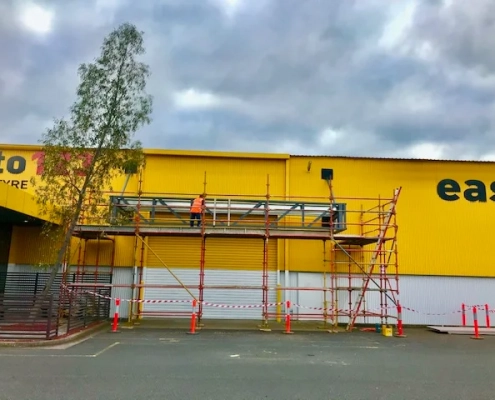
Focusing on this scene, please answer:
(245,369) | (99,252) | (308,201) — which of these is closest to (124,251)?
(99,252)

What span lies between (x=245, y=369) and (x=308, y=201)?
12.2 m

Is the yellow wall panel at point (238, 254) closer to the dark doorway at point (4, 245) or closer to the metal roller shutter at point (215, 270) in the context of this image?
the metal roller shutter at point (215, 270)

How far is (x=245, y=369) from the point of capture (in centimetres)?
940

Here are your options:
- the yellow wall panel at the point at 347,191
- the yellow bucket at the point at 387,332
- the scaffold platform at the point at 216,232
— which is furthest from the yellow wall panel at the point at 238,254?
the yellow bucket at the point at 387,332

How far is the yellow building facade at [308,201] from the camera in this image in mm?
20281

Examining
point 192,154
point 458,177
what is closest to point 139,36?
point 192,154

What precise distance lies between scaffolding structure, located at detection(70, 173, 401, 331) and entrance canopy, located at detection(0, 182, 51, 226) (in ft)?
6.70

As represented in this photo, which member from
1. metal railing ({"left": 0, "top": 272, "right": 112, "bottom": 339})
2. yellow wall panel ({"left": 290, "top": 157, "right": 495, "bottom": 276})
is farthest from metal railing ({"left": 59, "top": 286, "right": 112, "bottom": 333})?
yellow wall panel ({"left": 290, "top": 157, "right": 495, "bottom": 276})

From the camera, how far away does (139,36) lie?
16438mm

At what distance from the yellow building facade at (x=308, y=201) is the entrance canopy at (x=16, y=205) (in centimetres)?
324

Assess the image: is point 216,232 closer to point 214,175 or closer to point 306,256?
point 214,175

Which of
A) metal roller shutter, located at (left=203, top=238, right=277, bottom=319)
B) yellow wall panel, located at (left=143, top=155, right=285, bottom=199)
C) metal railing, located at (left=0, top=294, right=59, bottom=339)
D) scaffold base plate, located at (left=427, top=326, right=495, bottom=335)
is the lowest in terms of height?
scaffold base plate, located at (left=427, top=326, right=495, bottom=335)

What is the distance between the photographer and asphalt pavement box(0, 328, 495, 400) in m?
7.39

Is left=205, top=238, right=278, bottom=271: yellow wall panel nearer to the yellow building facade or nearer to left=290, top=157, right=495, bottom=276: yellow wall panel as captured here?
the yellow building facade
